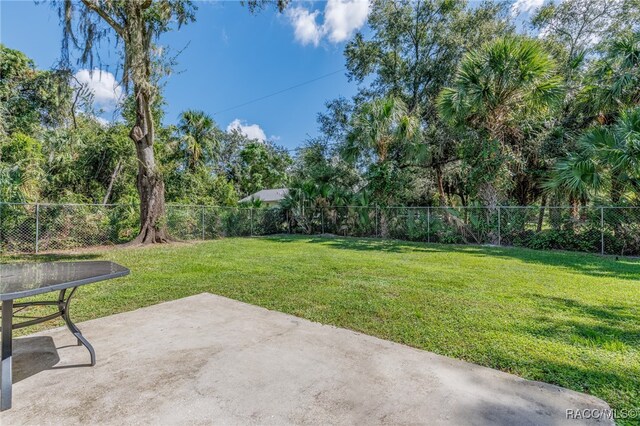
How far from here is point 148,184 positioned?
10.1 m

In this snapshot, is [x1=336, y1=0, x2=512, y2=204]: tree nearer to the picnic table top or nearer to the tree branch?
the tree branch

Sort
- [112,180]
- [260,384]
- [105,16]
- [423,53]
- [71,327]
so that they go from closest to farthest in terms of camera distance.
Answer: [260,384]
[71,327]
[105,16]
[112,180]
[423,53]

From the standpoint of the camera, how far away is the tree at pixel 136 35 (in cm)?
847

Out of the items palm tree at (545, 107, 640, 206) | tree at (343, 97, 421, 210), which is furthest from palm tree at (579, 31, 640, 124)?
tree at (343, 97, 421, 210)

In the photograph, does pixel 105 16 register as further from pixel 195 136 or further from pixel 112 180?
pixel 195 136

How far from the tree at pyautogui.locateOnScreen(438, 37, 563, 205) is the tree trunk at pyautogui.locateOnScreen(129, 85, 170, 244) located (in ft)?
30.7

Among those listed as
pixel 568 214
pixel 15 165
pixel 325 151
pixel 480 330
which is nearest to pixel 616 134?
pixel 568 214

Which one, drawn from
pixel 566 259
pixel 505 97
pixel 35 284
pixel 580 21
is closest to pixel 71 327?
pixel 35 284

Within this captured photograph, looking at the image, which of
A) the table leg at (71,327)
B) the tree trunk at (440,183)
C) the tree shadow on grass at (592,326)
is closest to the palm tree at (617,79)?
the tree trunk at (440,183)

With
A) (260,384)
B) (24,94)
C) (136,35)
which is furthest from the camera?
(24,94)

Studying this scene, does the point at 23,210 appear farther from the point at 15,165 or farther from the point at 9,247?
the point at 15,165

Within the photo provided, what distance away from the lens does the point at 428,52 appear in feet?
48.9

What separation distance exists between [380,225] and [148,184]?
844cm

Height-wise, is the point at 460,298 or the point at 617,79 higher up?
the point at 617,79
